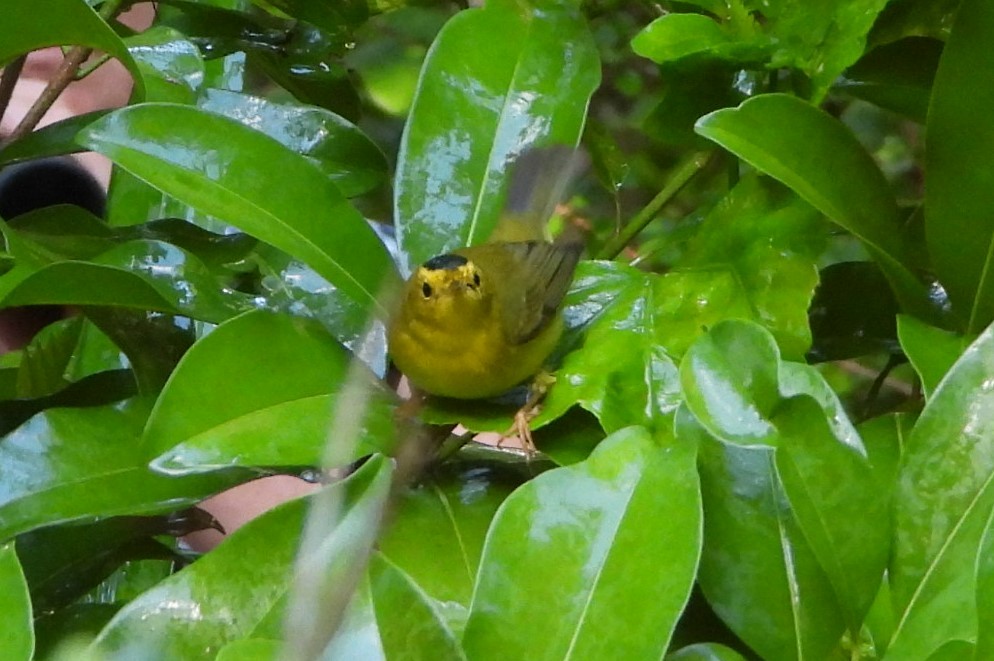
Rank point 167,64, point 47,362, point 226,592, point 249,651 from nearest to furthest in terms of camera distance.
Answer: point 249,651 → point 226,592 → point 167,64 → point 47,362

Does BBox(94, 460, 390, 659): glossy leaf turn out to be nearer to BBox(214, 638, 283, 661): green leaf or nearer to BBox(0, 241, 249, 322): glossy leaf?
BBox(214, 638, 283, 661): green leaf

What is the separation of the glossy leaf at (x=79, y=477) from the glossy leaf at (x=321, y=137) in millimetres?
309

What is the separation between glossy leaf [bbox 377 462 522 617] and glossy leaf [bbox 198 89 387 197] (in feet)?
0.99

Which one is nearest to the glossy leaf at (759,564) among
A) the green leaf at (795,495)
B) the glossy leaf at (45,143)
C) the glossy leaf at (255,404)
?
the green leaf at (795,495)

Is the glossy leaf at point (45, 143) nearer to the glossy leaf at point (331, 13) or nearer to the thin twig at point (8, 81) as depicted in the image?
the thin twig at point (8, 81)

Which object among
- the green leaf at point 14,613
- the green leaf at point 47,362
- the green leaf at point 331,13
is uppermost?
the green leaf at point 331,13

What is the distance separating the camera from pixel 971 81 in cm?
66

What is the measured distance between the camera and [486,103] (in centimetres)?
80

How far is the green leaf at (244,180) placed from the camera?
646 millimetres

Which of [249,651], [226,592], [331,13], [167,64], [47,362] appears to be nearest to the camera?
[249,651]

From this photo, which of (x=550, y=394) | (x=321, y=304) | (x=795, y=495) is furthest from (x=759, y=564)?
(x=321, y=304)

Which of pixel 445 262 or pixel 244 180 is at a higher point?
pixel 244 180

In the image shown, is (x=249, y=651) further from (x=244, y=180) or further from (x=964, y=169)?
(x=964, y=169)

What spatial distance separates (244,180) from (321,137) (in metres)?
0.20
